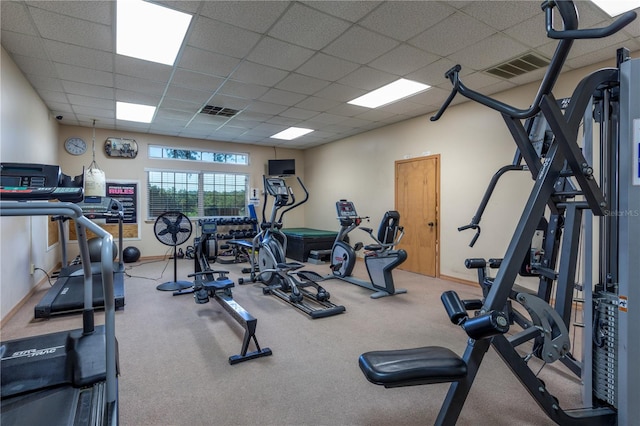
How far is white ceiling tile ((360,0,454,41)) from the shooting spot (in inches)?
106

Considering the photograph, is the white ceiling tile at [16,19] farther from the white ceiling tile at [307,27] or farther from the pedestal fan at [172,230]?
the pedestal fan at [172,230]

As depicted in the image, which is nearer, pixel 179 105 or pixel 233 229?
pixel 179 105

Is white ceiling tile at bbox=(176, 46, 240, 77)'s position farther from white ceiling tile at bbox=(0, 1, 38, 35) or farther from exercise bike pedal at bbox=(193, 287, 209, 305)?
exercise bike pedal at bbox=(193, 287, 209, 305)

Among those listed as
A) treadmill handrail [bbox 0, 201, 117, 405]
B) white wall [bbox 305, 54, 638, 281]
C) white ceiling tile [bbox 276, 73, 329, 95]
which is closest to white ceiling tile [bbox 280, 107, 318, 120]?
white ceiling tile [bbox 276, 73, 329, 95]

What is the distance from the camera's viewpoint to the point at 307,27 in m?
3.02

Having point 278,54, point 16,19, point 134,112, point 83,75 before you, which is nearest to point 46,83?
point 83,75

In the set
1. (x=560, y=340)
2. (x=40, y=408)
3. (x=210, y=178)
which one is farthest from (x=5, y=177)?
(x=210, y=178)

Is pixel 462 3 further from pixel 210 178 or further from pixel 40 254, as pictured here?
pixel 210 178

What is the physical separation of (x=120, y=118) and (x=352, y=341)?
5.87 meters

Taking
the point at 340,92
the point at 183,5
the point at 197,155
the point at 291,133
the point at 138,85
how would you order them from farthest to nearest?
the point at 197,155 < the point at 291,133 < the point at 340,92 < the point at 138,85 < the point at 183,5

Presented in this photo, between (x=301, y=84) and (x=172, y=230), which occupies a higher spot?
(x=301, y=84)

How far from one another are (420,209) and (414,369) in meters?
4.65

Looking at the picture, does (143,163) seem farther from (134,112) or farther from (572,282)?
(572,282)

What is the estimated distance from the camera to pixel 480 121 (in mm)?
4891
